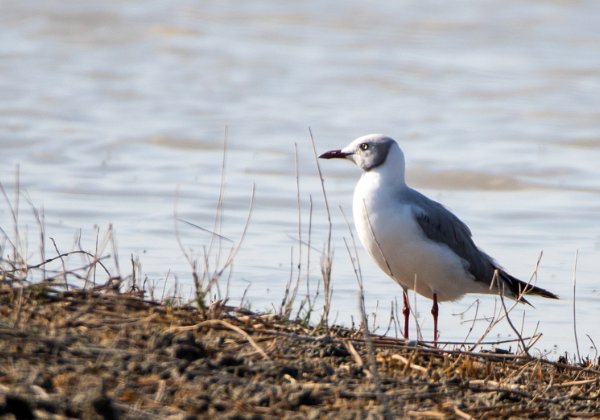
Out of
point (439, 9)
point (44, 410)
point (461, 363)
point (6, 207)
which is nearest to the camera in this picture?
point (44, 410)

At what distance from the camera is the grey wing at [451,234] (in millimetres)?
7242

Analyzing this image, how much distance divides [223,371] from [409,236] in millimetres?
2578

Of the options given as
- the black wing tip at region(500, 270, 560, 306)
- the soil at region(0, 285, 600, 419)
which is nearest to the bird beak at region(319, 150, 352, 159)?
the black wing tip at region(500, 270, 560, 306)

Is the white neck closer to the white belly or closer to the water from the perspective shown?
the white belly

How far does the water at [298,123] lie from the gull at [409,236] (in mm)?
501

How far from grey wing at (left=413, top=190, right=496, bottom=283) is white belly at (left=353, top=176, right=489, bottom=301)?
5cm

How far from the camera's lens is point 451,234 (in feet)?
24.4

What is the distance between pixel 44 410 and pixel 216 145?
35.1 feet

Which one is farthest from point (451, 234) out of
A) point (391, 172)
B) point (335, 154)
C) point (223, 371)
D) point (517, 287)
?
point (223, 371)

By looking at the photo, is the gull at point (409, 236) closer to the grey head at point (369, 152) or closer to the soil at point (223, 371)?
the grey head at point (369, 152)

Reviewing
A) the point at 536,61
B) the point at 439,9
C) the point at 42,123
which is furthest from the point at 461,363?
the point at 439,9

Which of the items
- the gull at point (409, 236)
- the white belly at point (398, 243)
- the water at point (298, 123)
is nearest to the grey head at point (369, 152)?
the gull at point (409, 236)

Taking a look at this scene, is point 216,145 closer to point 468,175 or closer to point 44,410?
point 468,175

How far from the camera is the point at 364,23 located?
71.7 feet
